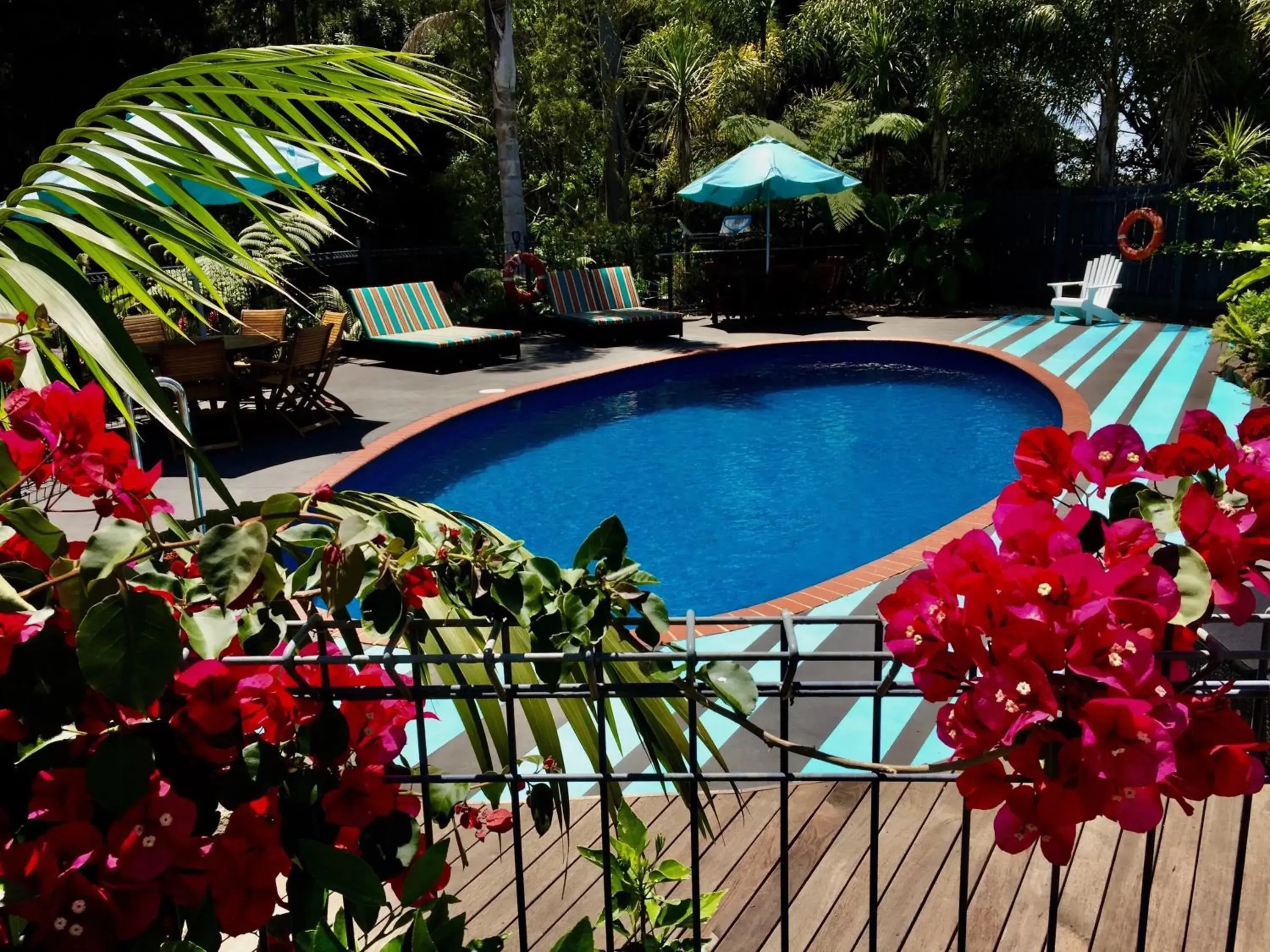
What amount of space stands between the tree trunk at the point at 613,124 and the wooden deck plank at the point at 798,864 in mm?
14453

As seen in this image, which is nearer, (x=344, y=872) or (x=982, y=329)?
(x=344, y=872)

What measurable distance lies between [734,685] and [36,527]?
68cm

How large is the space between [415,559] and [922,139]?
18419 millimetres

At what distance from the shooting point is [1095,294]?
1300 centimetres

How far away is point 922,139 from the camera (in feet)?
57.8

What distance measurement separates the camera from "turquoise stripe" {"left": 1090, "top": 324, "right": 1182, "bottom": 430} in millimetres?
7848

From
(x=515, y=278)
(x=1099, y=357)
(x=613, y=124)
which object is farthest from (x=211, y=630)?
(x=613, y=124)

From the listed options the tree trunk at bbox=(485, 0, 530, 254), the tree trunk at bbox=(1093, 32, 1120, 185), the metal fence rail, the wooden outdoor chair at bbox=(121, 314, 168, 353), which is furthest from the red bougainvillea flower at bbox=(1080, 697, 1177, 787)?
the tree trunk at bbox=(1093, 32, 1120, 185)

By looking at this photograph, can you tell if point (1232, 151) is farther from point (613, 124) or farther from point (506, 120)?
point (506, 120)

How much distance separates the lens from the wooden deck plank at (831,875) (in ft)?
6.90

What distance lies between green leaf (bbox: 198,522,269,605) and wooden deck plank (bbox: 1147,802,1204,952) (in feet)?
6.07

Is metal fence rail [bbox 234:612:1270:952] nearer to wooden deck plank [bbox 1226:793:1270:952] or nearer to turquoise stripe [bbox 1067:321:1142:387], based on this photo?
wooden deck plank [bbox 1226:793:1270:952]

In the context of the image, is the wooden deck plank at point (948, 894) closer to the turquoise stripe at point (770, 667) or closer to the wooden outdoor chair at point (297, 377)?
the turquoise stripe at point (770, 667)

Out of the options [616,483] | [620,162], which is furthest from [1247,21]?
[616,483]
